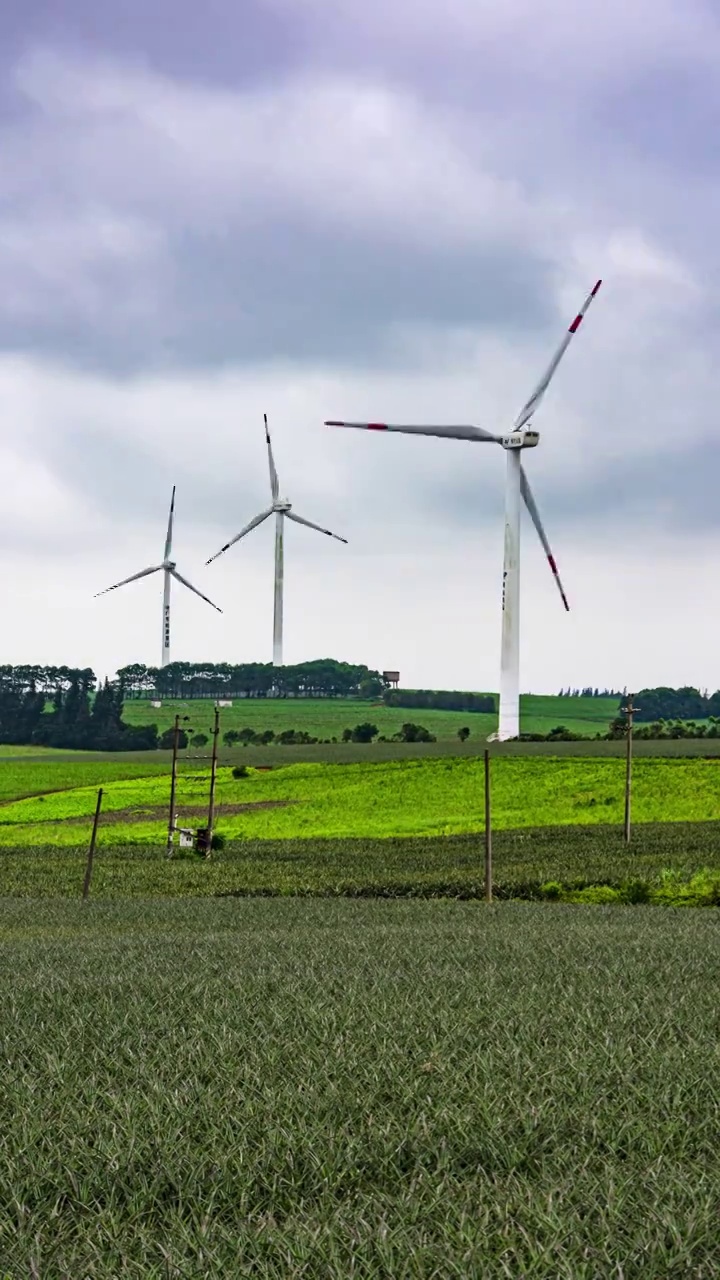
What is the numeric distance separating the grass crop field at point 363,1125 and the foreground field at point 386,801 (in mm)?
58665

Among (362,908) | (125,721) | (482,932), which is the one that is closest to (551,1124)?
(482,932)

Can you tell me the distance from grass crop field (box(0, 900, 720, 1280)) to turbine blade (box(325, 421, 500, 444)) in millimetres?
77312

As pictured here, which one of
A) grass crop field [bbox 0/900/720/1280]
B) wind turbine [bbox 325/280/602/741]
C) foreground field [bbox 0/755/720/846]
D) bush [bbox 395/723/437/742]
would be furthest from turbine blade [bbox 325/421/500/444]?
grass crop field [bbox 0/900/720/1280]

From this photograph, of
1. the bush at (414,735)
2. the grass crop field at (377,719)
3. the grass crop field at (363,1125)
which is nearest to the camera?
the grass crop field at (363,1125)

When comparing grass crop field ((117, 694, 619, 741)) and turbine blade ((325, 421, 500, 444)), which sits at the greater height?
turbine blade ((325, 421, 500, 444))

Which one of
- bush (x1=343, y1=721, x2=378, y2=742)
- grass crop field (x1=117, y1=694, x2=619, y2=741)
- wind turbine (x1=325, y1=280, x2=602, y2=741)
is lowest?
bush (x1=343, y1=721, x2=378, y2=742)

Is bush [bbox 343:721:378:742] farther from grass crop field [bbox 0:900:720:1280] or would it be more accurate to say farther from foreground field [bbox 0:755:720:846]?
grass crop field [bbox 0:900:720:1280]

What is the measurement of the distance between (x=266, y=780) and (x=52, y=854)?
3795 cm

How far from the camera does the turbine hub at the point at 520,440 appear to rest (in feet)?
344

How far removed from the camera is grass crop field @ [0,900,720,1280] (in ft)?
23.3

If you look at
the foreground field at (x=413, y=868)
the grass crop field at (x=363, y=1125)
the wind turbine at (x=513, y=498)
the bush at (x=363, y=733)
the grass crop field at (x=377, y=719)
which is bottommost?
the foreground field at (x=413, y=868)

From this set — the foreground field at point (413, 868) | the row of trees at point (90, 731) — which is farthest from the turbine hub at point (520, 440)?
the row of trees at point (90, 731)

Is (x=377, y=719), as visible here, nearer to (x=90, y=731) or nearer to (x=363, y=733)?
(x=363, y=733)

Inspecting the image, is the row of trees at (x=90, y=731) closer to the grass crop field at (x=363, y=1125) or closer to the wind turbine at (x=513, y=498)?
the wind turbine at (x=513, y=498)
